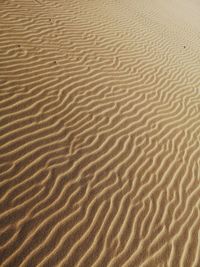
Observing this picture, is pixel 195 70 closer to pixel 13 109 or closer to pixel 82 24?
pixel 82 24

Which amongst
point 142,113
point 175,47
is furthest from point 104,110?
point 175,47

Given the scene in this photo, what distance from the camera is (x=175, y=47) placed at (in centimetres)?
1081

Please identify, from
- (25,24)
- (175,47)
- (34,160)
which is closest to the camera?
(34,160)

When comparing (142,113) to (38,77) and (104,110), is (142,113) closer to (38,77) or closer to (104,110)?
(104,110)

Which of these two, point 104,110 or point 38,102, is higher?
point 38,102

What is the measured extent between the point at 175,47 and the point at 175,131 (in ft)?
17.5

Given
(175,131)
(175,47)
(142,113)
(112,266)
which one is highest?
(175,47)

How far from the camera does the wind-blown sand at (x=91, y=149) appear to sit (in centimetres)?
407

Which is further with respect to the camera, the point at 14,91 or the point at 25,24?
the point at 25,24

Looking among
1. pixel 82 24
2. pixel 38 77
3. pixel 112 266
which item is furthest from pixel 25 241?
pixel 82 24

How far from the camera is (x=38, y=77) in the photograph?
6.30 metres

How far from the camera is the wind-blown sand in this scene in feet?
13.3

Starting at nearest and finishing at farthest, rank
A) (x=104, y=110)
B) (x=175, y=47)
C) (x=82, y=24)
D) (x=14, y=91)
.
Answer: (x=14, y=91), (x=104, y=110), (x=82, y=24), (x=175, y=47)

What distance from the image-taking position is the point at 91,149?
5250mm
